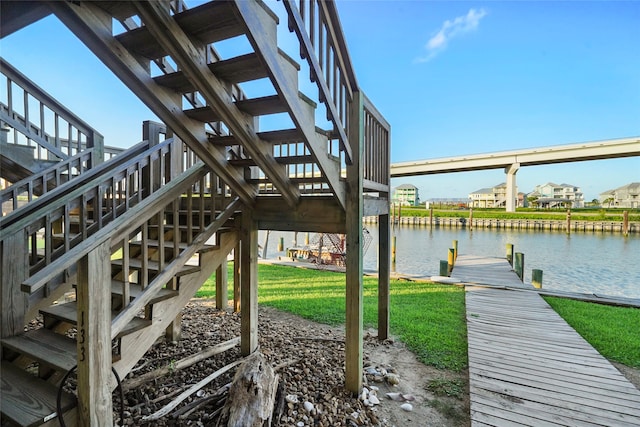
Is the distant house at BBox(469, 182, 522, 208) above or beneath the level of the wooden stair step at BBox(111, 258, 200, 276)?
above

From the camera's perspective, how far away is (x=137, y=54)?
Result: 6.15ft

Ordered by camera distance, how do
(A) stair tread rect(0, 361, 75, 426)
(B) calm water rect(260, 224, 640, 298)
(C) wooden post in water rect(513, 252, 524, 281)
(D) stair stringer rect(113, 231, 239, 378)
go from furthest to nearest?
(B) calm water rect(260, 224, 640, 298)
(C) wooden post in water rect(513, 252, 524, 281)
(D) stair stringer rect(113, 231, 239, 378)
(A) stair tread rect(0, 361, 75, 426)

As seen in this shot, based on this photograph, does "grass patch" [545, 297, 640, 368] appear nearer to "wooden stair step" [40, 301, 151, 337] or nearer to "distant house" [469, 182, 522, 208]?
"wooden stair step" [40, 301, 151, 337]

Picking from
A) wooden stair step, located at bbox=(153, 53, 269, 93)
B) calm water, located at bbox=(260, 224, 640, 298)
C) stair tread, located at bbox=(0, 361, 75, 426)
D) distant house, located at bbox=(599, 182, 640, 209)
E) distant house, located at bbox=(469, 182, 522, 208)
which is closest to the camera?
stair tread, located at bbox=(0, 361, 75, 426)

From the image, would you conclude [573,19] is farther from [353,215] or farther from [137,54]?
[137,54]

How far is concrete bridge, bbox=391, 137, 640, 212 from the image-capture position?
806 inches

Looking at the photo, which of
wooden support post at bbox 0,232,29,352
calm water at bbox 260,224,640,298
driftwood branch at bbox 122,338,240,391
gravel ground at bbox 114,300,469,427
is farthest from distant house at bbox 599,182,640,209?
wooden support post at bbox 0,232,29,352

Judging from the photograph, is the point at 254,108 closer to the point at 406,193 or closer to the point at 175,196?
the point at 175,196

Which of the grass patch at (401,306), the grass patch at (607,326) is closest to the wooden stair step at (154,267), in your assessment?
the grass patch at (401,306)

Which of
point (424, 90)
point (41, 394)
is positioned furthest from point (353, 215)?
point (424, 90)

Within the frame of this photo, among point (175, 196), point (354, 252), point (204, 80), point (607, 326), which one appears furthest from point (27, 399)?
point (607, 326)

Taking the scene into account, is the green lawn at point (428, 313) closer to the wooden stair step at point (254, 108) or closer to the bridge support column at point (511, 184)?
the wooden stair step at point (254, 108)

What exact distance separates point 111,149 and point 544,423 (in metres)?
6.70

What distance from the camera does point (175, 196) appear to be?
238 cm
